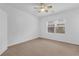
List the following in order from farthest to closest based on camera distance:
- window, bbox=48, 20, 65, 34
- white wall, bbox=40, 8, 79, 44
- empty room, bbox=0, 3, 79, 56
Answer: white wall, bbox=40, 8, 79, 44, window, bbox=48, 20, 65, 34, empty room, bbox=0, 3, 79, 56

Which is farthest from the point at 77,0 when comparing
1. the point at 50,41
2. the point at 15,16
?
the point at 50,41

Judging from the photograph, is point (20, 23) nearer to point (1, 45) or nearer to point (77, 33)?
point (1, 45)

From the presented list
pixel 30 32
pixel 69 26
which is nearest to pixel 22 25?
pixel 30 32

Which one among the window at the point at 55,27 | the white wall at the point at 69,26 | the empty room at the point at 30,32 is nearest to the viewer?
the empty room at the point at 30,32

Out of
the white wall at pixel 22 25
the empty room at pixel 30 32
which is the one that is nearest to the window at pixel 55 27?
the empty room at pixel 30 32

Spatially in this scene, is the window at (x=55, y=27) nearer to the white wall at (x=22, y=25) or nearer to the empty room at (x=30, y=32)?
the empty room at (x=30, y=32)

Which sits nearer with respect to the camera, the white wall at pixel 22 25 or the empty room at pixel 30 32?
the empty room at pixel 30 32

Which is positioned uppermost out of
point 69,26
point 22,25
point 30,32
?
point 22,25

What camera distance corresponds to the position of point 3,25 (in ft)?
6.07

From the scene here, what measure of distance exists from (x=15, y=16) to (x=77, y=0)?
2085 millimetres

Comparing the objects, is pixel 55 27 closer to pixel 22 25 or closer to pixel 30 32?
pixel 30 32

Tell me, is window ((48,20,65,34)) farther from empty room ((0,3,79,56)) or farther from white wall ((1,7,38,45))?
white wall ((1,7,38,45))

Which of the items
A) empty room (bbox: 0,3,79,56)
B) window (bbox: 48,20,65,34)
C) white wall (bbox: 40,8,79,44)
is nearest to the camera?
empty room (bbox: 0,3,79,56)

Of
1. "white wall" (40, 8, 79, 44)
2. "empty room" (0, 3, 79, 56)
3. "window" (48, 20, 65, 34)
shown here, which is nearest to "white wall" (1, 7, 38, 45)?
"empty room" (0, 3, 79, 56)
